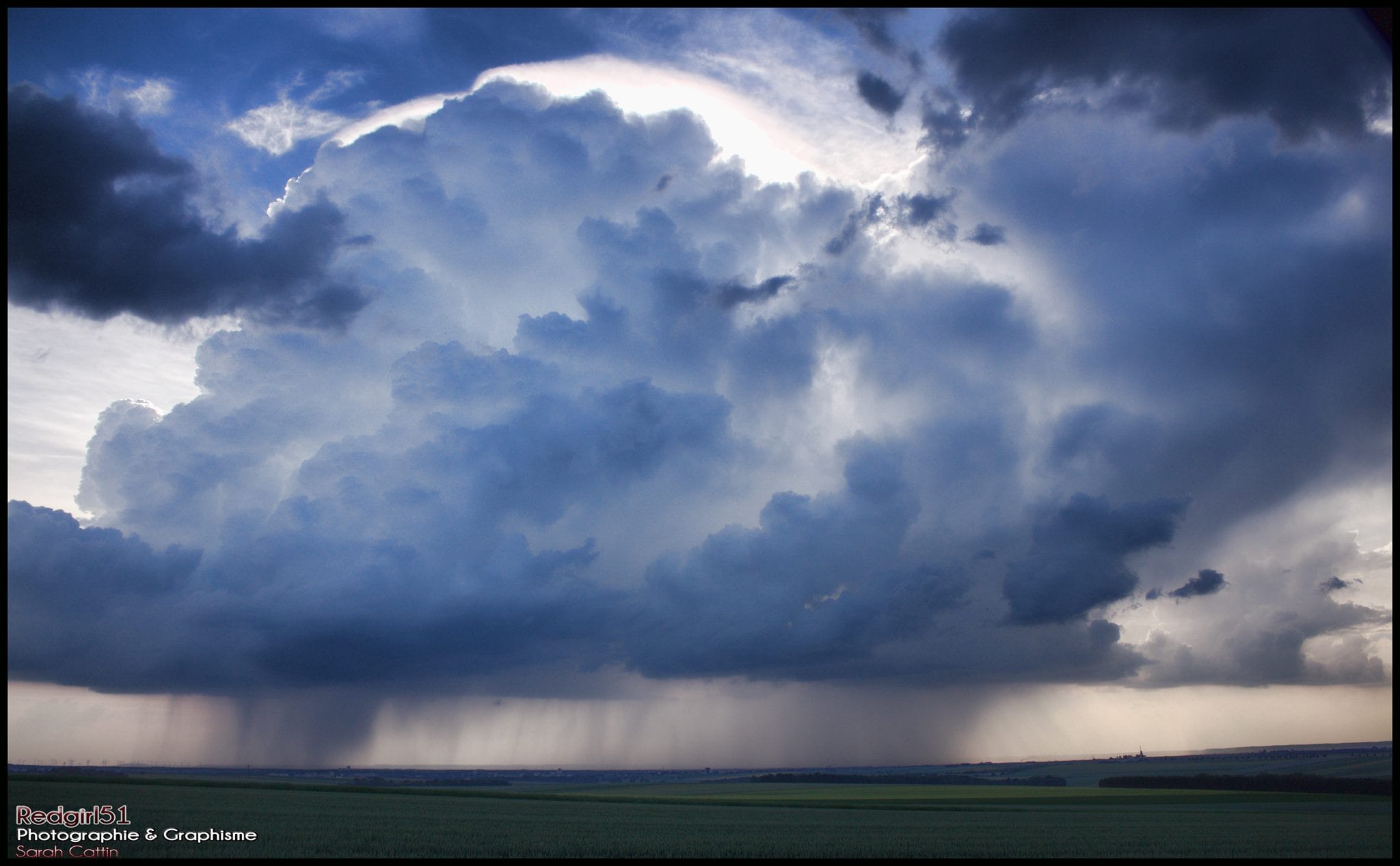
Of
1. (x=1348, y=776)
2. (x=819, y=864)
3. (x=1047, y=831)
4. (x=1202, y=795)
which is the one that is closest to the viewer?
(x=819, y=864)

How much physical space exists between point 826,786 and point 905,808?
75458mm

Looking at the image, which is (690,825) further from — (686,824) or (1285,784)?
(1285,784)

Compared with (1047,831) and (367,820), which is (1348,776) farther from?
(367,820)

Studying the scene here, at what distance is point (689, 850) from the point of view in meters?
39.3

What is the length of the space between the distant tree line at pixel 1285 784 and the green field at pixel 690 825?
71.4 ft

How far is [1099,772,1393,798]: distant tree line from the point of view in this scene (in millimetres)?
106562

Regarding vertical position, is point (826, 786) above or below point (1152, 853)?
below

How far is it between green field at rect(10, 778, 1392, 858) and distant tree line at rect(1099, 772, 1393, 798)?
2176 cm

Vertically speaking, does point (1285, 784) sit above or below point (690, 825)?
below

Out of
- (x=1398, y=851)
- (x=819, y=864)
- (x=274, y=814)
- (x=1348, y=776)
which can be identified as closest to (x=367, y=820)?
(x=274, y=814)

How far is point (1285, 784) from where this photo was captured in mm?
113188

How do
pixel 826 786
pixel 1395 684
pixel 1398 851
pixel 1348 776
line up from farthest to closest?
pixel 826 786, pixel 1348 776, pixel 1395 684, pixel 1398 851

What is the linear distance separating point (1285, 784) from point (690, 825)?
10254 centimetres

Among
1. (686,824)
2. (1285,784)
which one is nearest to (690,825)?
(686,824)
